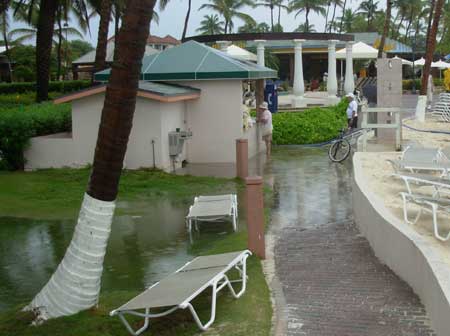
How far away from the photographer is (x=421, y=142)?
1997 centimetres

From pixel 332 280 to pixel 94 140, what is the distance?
1171 cm

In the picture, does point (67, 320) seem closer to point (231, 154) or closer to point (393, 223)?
point (393, 223)

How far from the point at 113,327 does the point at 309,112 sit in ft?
70.7

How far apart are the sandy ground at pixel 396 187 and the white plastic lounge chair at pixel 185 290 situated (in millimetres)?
2094

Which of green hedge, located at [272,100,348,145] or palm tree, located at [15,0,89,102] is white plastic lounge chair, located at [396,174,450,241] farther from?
palm tree, located at [15,0,89,102]

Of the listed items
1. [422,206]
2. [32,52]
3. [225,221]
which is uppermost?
[32,52]

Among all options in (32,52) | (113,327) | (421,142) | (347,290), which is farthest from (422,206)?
(32,52)

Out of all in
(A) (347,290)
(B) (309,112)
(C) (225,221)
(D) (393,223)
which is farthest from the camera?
(B) (309,112)

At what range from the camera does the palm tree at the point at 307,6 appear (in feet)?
296

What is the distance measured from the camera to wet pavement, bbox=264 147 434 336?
6676 mm

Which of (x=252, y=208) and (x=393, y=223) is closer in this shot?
(x=393, y=223)

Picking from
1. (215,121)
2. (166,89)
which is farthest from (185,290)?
(215,121)

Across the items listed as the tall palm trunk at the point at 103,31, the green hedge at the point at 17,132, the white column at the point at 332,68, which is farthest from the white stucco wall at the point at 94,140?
the white column at the point at 332,68

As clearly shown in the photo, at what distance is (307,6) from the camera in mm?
90312
